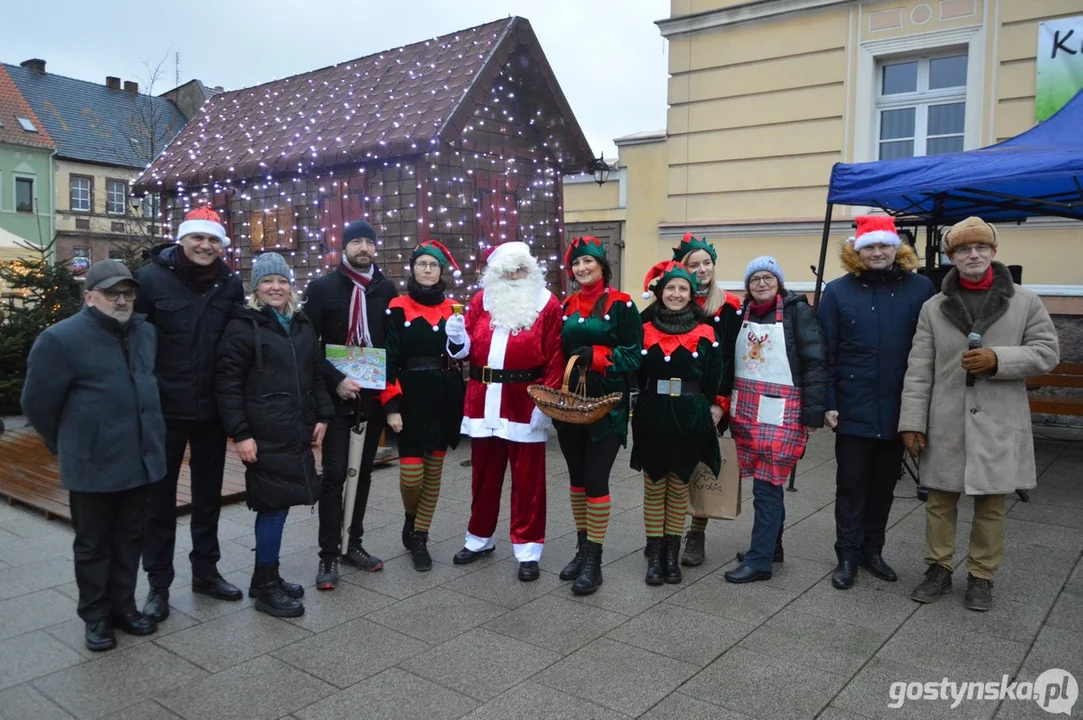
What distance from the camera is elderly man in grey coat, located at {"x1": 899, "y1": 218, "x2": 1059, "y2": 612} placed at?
3996 millimetres

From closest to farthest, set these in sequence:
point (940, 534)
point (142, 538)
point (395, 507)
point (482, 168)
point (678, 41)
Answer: point (142, 538)
point (940, 534)
point (395, 507)
point (482, 168)
point (678, 41)

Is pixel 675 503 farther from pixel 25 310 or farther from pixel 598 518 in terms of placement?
pixel 25 310

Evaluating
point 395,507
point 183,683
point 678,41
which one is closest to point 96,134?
point 678,41

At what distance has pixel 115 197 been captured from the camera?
1341 inches

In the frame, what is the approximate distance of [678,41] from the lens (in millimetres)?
11008

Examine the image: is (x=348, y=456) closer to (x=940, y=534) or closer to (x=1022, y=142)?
(x=940, y=534)

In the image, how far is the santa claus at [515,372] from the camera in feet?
15.1

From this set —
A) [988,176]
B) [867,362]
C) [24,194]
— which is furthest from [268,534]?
[24,194]

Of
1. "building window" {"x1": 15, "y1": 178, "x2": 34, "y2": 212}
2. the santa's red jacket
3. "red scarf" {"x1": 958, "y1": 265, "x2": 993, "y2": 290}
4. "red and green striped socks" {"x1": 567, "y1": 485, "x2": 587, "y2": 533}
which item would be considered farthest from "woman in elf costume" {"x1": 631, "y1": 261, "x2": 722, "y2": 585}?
"building window" {"x1": 15, "y1": 178, "x2": 34, "y2": 212}

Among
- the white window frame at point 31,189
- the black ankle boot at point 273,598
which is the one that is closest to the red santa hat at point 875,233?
the black ankle boot at point 273,598

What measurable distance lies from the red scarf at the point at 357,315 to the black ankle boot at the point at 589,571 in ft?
5.56

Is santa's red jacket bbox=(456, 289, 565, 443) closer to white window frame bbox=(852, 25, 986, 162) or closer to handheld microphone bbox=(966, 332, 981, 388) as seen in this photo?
handheld microphone bbox=(966, 332, 981, 388)

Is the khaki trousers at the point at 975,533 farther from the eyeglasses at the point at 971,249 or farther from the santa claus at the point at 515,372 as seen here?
the santa claus at the point at 515,372

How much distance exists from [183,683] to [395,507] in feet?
9.12
